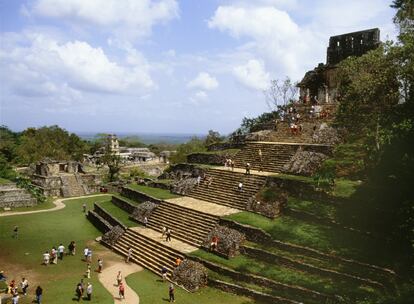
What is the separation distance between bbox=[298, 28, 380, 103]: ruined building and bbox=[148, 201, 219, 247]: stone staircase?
19.1m

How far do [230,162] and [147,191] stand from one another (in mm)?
7081

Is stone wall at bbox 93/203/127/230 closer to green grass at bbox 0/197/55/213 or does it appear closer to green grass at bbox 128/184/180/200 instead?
green grass at bbox 128/184/180/200

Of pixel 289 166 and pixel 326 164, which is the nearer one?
pixel 326 164

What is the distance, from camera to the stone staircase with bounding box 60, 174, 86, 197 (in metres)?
43.6

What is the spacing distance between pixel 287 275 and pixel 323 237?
2.94m

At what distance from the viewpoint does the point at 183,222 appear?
79.6 feet

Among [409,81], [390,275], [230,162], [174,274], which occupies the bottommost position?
[174,274]

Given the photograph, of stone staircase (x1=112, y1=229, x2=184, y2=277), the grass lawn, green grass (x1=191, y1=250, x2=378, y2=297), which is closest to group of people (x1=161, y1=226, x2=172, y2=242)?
stone staircase (x1=112, y1=229, x2=184, y2=277)

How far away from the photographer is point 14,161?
67.9 m

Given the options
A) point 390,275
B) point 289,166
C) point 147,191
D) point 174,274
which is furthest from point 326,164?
point 147,191

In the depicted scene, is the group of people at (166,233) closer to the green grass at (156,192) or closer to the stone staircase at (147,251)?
the stone staircase at (147,251)

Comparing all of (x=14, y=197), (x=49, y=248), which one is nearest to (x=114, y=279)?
(x=49, y=248)

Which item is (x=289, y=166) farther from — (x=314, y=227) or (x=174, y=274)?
(x=174, y=274)

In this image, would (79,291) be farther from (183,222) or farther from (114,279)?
(183,222)
